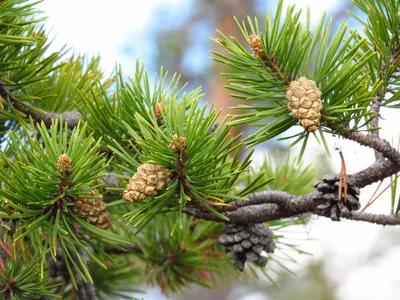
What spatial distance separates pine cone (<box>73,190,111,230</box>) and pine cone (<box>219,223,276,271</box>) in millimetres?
170

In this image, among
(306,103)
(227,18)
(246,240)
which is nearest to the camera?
(306,103)

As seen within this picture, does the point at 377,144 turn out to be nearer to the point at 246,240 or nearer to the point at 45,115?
the point at 246,240

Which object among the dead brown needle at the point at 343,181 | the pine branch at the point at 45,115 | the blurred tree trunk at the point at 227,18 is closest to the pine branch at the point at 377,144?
the dead brown needle at the point at 343,181

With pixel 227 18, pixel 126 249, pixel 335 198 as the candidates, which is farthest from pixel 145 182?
pixel 227 18

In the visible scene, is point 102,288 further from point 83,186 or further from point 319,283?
point 319,283

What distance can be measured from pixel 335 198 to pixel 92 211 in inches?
9.4

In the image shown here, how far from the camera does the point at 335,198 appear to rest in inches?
21.4

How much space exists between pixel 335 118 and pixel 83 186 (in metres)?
0.24

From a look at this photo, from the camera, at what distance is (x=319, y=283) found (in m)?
4.49

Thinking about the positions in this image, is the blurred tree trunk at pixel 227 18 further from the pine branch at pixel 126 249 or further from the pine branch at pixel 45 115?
the pine branch at pixel 45 115

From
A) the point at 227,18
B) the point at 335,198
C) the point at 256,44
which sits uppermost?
the point at 227,18

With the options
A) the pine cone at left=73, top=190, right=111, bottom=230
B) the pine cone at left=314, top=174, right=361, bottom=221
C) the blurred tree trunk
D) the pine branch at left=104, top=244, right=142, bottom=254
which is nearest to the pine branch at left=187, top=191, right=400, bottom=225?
the pine cone at left=314, top=174, right=361, bottom=221

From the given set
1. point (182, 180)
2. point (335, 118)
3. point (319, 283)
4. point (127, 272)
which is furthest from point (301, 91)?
point (319, 283)

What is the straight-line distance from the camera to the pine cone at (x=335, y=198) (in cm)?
54
